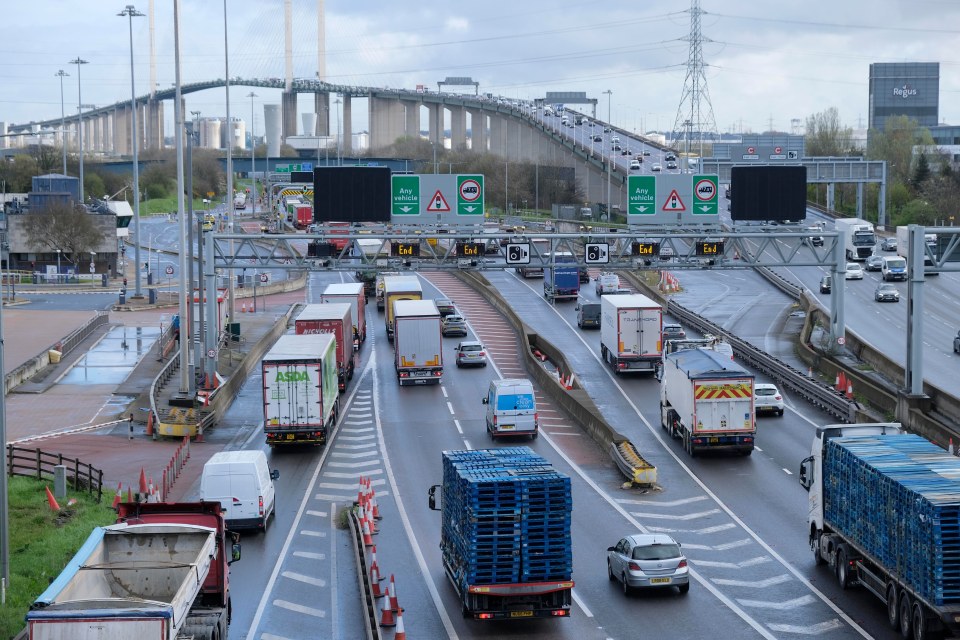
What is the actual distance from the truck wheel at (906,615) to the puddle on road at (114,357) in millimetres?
39948

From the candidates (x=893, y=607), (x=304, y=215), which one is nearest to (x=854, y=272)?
(x=304, y=215)

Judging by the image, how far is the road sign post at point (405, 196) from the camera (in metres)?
49.6

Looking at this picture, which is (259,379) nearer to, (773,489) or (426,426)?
(426,426)

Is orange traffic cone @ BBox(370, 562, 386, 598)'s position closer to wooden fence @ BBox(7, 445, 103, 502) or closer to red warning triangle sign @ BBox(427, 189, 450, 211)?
wooden fence @ BBox(7, 445, 103, 502)

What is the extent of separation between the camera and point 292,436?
4166 centimetres

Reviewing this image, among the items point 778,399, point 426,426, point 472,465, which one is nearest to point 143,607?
point 472,465

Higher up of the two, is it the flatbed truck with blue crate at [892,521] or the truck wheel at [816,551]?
the flatbed truck with blue crate at [892,521]

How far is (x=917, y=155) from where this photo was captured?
15712 cm

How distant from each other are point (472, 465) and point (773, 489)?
13713 mm

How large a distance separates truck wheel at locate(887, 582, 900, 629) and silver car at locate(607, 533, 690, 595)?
4.03 m

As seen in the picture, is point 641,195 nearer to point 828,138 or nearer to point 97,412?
point 97,412

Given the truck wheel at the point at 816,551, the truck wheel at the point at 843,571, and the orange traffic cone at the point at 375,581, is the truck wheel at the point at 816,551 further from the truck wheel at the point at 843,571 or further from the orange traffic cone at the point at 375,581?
the orange traffic cone at the point at 375,581

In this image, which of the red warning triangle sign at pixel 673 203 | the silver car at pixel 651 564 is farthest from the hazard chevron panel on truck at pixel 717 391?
the silver car at pixel 651 564

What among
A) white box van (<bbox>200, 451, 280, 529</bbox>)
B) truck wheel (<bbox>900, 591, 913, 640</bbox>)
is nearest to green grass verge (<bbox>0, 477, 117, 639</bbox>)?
white box van (<bbox>200, 451, 280, 529</bbox>)
